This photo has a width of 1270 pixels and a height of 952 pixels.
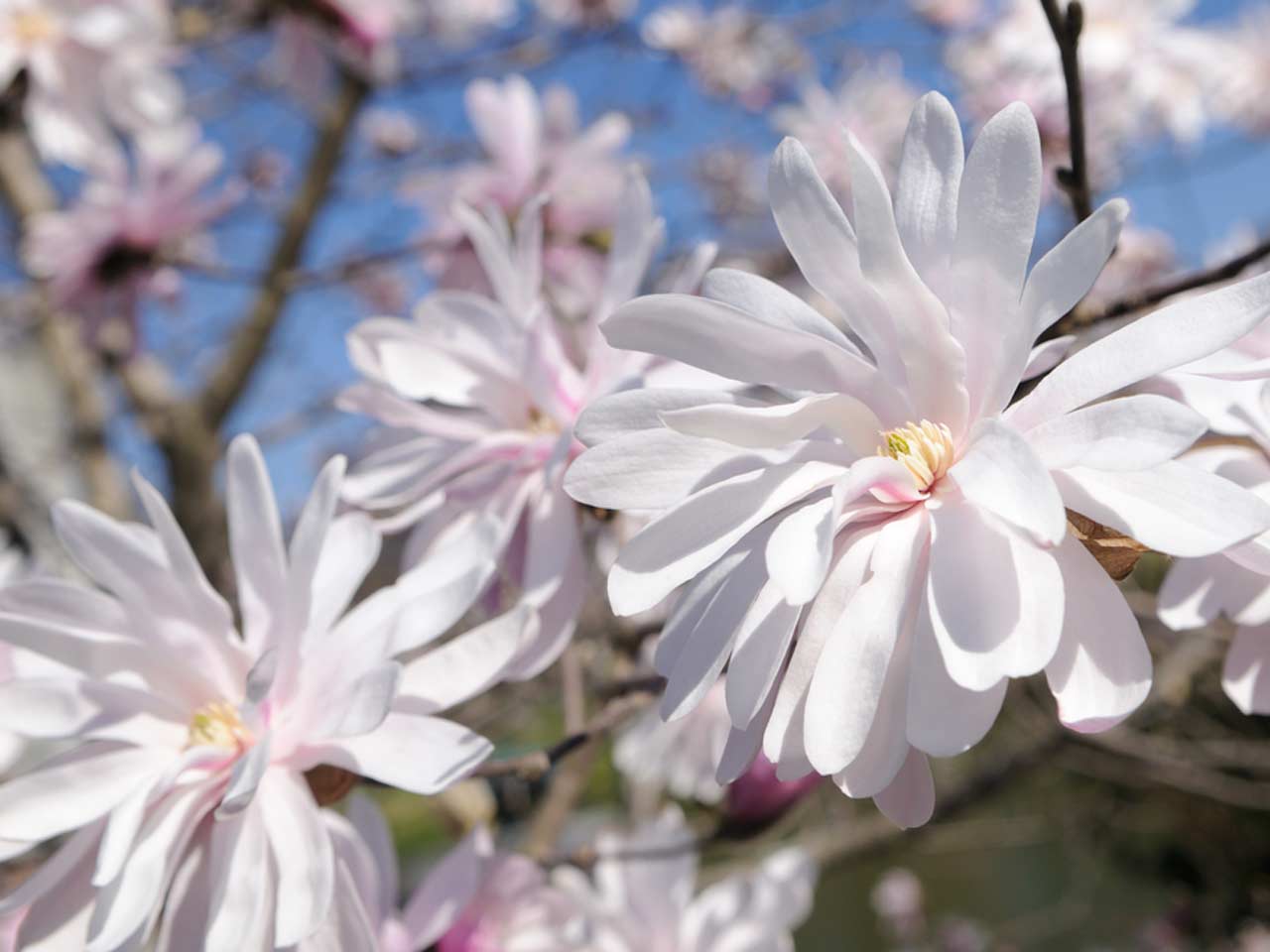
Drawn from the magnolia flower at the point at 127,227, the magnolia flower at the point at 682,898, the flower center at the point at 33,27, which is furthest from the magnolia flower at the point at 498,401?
the flower center at the point at 33,27

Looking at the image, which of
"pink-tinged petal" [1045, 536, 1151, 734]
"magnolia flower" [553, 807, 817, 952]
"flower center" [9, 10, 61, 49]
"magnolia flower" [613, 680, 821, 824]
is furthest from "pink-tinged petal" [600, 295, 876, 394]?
"flower center" [9, 10, 61, 49]

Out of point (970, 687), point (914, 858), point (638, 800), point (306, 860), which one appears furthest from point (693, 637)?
point (914, 858)

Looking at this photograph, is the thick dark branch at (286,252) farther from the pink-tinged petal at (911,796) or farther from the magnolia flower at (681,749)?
the pink-tinged petal at (911,796)

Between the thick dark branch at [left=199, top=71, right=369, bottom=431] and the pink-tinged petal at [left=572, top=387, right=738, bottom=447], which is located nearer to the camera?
the pink-tinged petal at [left=572, top=387, right=738, bottom=447]

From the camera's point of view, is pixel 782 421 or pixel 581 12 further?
pixel 581 12

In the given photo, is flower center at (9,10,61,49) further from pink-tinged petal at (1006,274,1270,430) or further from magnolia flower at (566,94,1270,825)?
pink-tinged petal at (1006,274,1270,430)

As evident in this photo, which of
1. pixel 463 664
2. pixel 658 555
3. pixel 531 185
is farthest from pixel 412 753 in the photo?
pixel 531 185

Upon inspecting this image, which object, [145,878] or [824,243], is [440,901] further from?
[824,243]

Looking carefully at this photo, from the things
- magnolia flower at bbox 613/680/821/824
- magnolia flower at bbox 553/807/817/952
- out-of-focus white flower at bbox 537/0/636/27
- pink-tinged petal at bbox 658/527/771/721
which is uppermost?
pink-tinged petal at bbox 658/527/771/721
